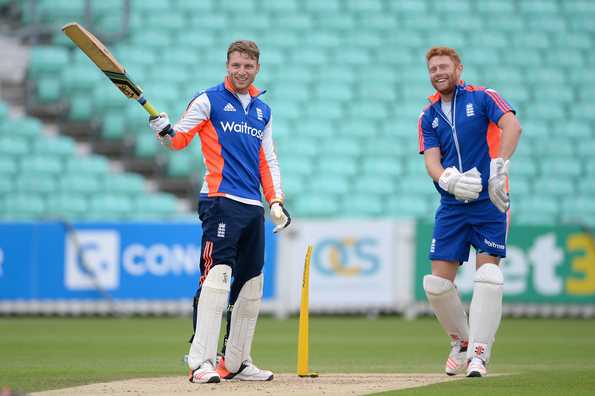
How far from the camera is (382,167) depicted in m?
17.1

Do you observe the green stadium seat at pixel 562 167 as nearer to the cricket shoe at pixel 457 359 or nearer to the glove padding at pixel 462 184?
the cricket shoe at pixel 457 359

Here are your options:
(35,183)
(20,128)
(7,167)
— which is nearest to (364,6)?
(20,128)

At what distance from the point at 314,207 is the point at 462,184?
9.26 metres

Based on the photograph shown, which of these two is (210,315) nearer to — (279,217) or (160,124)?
(279,217)

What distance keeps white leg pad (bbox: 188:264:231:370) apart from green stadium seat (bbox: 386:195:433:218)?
9715mm

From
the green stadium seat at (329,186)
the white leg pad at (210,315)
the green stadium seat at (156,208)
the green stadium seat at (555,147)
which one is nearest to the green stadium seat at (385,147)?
the green stadium seat at (329,186)

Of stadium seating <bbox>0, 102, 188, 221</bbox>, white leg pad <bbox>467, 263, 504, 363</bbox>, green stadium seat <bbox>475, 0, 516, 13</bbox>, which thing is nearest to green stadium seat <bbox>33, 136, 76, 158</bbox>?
stadium seating <bbox>0, 102, 188, 221</bbox>

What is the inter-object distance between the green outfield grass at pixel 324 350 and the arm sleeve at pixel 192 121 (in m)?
1.56

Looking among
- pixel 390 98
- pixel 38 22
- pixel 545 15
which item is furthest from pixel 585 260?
pixel 38 22

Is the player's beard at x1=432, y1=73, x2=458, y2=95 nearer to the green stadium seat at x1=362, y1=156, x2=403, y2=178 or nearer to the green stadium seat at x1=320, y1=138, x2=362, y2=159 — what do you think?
the green stadium seat at x1=362, y1=156, x2=403, y2=178

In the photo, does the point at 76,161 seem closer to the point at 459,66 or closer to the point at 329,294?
the point at 329,294

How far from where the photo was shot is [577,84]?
19.5m

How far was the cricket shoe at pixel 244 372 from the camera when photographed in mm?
7004

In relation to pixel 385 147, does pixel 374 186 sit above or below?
below
